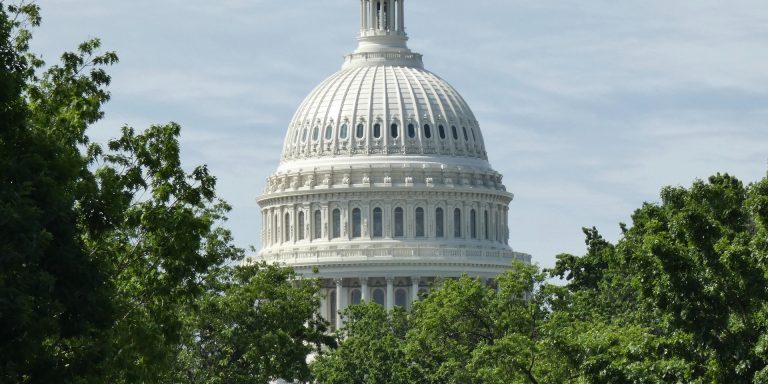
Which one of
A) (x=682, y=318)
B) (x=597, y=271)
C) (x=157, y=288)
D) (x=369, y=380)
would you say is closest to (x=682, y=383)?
(x=682, y=318)

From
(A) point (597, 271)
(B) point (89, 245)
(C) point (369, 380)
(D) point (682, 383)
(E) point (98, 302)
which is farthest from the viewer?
(C) point (369, 380)

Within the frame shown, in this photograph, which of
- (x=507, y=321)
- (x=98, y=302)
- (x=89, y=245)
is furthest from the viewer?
(x=507, y=321)

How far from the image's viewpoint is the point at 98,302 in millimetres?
50594

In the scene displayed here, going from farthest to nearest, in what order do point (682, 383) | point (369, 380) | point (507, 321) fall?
point (369, 380), point (507, 321), point (682, 383)

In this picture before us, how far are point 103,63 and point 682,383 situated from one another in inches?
666

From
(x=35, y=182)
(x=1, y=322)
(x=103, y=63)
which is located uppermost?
(x=103, y=63)

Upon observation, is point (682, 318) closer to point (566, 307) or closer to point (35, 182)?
point (35, 182)

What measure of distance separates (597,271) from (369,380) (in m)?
19.6

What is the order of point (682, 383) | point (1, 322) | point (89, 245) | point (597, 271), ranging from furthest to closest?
point (597, 271)
point (682, 383)
point (89, 245)
point (1, 322)

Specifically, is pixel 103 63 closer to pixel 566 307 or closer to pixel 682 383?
pixel 682 383

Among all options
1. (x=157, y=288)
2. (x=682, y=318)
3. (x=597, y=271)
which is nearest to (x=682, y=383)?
(x=682, y=318)

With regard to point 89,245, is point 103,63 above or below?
above

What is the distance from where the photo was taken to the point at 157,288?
195 feet

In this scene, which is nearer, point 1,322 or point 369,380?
point 1,322
